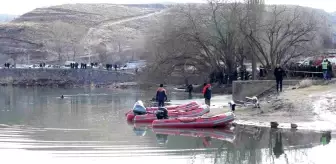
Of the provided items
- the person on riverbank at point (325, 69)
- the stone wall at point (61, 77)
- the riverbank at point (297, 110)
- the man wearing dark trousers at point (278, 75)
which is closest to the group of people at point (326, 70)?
the person on riverbank at point (325, 69)

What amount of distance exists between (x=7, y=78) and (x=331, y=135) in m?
75.7

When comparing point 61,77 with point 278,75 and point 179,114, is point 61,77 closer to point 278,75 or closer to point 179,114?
point 278,75

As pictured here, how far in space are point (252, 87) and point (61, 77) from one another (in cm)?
5656

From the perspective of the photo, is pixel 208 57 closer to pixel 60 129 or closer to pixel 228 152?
pixel 60 129

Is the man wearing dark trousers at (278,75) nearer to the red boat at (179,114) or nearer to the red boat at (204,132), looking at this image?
the red boat at (179,114)

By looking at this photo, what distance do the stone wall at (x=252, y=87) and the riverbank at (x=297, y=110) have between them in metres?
3.04

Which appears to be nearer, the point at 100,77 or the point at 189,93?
the point at 189,93

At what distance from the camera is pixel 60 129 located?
32.6 metres

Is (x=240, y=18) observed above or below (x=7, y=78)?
above

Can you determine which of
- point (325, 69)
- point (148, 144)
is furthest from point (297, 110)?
point (148, 144)

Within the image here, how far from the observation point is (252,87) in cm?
4219

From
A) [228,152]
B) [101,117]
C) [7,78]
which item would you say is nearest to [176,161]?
[228,152]

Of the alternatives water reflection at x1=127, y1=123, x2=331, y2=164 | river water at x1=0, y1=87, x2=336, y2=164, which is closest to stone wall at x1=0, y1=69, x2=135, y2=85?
river water at x1=0, y1=87, x2=336, y2=164

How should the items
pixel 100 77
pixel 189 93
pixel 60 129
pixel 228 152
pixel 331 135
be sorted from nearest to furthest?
pixel 228 152, pixel 331 135, pixel 60 129, pixel 189 93, pixel 100 77
